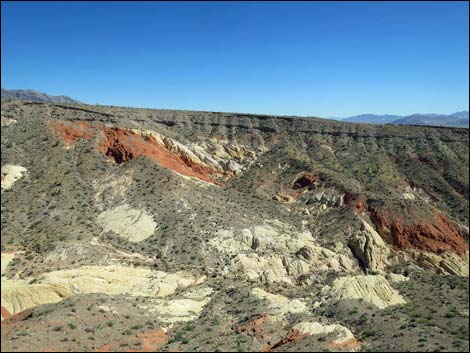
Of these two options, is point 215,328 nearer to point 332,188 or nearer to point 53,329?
point 53,329

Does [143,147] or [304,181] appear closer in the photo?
[143,147]

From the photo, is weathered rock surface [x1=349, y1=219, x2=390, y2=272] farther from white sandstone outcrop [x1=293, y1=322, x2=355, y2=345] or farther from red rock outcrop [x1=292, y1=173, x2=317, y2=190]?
white sandstone outcrop [x1=293, y1=322, x2=355, y2=345]

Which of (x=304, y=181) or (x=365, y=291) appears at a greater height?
(x=304, y=181)

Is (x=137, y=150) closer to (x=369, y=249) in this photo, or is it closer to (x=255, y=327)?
(x=369, y=249)

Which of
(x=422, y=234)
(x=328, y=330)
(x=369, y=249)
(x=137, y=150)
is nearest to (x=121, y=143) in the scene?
(x=137, y=150)

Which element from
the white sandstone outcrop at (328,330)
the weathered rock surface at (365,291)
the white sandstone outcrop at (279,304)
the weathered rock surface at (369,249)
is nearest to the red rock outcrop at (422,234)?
the weathered rock surface at (369,249)

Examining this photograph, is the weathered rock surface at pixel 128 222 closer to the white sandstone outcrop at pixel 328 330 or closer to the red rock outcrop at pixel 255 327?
the red rock outcrop at pixel 255 327
